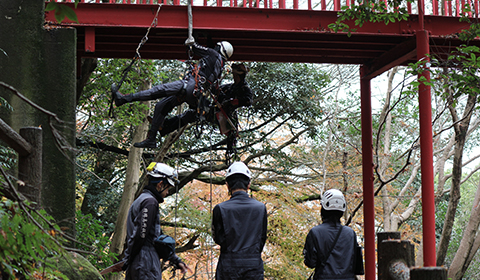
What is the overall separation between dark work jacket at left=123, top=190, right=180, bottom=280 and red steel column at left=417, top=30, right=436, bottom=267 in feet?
11.2

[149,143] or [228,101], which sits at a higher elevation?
[228,101]

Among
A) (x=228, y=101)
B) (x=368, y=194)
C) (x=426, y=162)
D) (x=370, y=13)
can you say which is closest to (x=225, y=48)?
(x=228, y=101)

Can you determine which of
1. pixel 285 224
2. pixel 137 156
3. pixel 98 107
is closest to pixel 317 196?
pixel 285 224

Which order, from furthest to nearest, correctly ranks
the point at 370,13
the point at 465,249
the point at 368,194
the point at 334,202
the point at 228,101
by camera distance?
the point at 465,249 < the point at 368,194 < the point at 228,101 < the point at 370,13 < the point at 334,202

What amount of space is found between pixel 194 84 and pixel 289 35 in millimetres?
1600

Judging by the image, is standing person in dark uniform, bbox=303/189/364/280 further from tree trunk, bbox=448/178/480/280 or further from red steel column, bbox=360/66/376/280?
tree trunk, bbox=448/178/480/280

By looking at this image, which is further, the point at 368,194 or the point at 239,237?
the point at 368,194

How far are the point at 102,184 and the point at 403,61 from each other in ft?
29.7

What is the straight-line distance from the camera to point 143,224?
4516mm

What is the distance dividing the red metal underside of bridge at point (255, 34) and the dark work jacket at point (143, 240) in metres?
A: 2.78

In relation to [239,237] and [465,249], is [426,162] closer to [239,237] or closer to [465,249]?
[465,249]

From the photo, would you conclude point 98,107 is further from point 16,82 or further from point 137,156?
point 16,82

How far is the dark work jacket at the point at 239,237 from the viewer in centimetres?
436

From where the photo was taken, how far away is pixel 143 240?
4.55 meters
